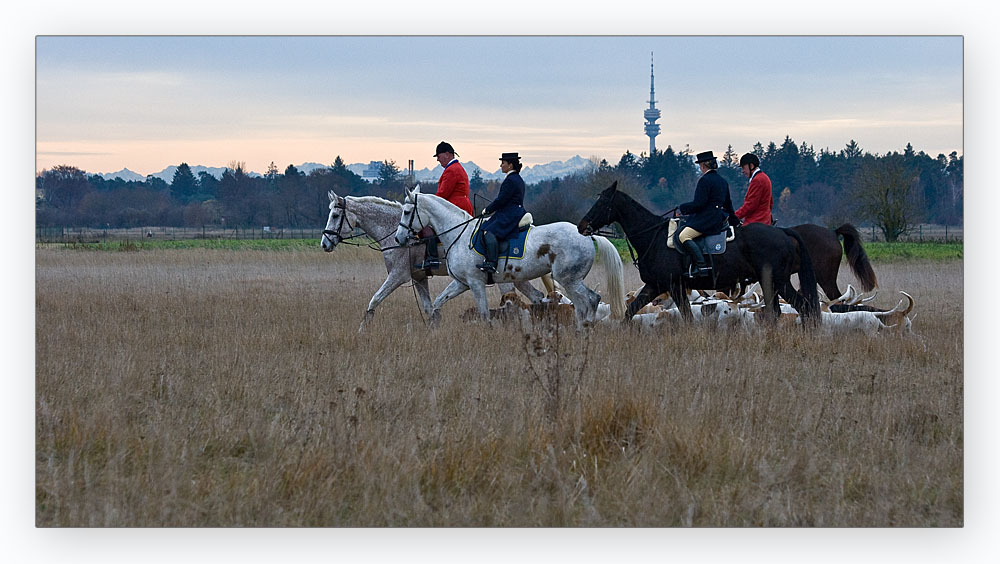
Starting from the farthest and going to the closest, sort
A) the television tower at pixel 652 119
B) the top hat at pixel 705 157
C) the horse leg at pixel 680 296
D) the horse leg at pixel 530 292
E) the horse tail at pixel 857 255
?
the horse leg at pixel 530 292 < the horse tail at pixel 857 255 < the horse leg at pixel 680 296 < the top hat at pixel 705 157 < the television tower at pixel 652 119

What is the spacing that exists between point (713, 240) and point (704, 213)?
0.30 metres

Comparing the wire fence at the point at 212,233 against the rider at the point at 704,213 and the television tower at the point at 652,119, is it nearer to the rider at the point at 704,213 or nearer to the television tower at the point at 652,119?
the rider at the point at 704,213

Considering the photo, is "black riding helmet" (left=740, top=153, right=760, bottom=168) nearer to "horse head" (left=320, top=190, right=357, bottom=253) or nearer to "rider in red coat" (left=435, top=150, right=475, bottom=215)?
"rider in red coat" (left=435, top=150, right=475, bottom=215)

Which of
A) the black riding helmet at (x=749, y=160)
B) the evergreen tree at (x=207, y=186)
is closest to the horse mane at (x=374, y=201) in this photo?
the evergreen tree at (x=207, y=186)

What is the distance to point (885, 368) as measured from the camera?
8609 millimetres

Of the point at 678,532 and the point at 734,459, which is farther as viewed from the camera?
the point at 734,459

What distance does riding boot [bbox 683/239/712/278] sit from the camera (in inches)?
406

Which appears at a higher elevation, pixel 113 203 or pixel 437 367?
pixel 113 203

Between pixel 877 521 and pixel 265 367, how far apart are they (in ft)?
17.4

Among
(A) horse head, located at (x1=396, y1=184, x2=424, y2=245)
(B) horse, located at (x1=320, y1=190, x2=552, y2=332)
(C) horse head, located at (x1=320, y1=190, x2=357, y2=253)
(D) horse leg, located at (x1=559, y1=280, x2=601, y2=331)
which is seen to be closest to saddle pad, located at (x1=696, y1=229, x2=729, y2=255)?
(D) horse leg, located at (x1=559, y1=280, x2=601, y2=331)

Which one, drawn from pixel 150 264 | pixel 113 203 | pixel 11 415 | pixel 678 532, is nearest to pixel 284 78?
pixel 11 415

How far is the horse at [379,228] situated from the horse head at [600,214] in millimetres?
1428

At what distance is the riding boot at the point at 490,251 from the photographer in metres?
10.8

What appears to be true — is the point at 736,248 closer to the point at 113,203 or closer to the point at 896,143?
the point at 896,143
